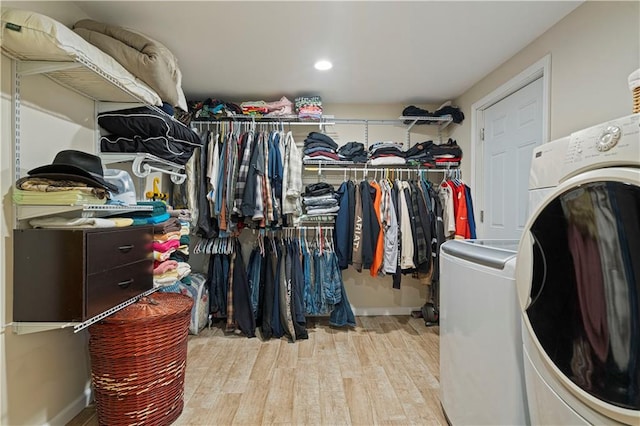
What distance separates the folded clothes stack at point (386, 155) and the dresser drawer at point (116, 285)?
6.71ft

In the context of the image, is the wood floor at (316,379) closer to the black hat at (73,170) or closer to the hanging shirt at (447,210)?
the hanging shirt at (447,210)

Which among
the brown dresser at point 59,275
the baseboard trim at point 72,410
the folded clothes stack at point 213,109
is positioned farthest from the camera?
the folded clothes stack at point 213,109

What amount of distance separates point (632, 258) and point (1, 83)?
2.14 metres

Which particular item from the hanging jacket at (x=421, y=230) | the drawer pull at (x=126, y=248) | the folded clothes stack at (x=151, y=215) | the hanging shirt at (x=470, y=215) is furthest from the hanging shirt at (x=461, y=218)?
the drawer pull at (x=126, y=248)

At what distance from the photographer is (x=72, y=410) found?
1.48m

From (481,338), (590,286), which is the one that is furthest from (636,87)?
(481,338)

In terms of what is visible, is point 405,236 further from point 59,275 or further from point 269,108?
point 59,275

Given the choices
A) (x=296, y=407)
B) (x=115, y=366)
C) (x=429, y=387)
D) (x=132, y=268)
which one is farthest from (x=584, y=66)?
(x=115, y=366)

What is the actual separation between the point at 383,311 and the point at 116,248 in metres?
2.52

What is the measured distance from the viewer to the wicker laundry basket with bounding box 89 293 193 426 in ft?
4.29

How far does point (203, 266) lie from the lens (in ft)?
9.65

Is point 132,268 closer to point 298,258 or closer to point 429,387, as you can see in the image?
point 298,258

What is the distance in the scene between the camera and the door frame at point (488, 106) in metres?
1.75

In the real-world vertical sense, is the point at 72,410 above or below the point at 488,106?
below
